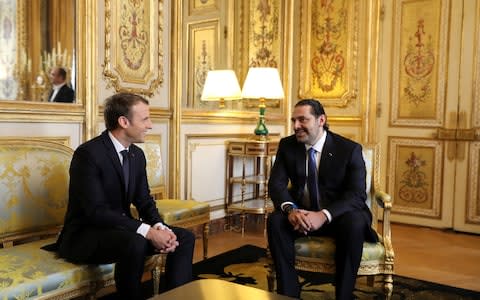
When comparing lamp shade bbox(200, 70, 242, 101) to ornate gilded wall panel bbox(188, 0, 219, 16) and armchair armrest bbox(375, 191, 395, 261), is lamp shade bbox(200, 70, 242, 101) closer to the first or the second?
ornate gilded wall panel bbox(188, 0, 219, 16)

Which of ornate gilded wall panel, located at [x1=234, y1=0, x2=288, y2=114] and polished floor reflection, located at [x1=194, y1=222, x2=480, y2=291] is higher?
ornate gilded wall panel, located at [x1=234, y1=0, x2=288, y2=114]

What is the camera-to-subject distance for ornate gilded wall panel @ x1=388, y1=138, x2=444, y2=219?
4828mm

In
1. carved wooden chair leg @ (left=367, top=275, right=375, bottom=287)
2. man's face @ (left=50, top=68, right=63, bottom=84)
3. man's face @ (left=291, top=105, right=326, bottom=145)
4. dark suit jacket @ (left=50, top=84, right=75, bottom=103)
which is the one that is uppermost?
man's face @ (left=50, top=68, right=63, bottom=84)

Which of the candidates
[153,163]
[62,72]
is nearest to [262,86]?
[153,163]

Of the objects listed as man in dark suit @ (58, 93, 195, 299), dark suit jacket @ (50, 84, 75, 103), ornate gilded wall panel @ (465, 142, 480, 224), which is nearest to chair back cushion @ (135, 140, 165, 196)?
dark suit jacket @ (50, 84, 75, 103)

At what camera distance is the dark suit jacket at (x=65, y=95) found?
3.15 m

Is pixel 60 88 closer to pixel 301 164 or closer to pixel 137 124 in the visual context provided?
pixel 137 124

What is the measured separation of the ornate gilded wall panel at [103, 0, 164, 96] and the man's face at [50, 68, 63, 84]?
31cm

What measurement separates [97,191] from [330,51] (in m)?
3.82

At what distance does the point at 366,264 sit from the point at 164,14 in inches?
A: 97.9

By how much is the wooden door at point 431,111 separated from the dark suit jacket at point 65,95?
3239 millimetres

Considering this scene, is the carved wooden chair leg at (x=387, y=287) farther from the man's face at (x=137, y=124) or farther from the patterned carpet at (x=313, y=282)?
the man's face at (x=137, y=124)

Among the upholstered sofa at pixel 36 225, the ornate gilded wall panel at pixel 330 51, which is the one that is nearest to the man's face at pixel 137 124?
the upholstered sofa at pixel 36 225

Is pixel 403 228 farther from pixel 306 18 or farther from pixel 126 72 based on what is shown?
pixel 126 72
